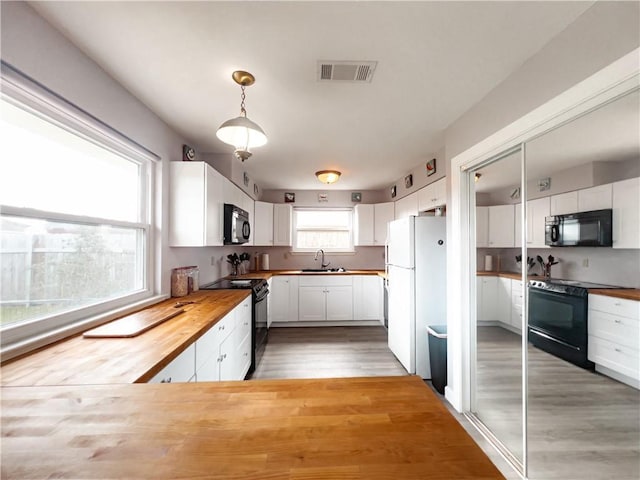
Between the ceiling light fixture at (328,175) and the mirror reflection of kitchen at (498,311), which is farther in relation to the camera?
the ceiling light fixture at (328,175)

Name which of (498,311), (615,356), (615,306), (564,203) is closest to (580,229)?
(564,203)

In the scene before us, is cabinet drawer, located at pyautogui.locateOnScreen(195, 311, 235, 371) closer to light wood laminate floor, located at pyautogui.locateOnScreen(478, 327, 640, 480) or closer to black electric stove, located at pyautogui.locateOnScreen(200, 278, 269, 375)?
black electric stove, located at pyautogui.locateOnScreen(200, 278, 269, 375)

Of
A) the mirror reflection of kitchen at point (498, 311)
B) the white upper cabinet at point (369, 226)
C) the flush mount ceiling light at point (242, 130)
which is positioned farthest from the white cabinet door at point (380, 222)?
the flush mount ceiling light at point (242, 130)

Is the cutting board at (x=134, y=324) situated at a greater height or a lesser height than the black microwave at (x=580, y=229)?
lesser

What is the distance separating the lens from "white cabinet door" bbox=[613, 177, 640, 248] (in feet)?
3.71

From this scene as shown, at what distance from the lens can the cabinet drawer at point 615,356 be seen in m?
1.18

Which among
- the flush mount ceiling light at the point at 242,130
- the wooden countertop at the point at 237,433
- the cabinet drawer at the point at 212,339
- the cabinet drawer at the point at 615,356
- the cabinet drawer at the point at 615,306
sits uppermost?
→ the flush mount ceiling light at the point at 242,130

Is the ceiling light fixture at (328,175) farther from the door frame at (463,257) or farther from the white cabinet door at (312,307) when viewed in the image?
the white cabinet door at (312,307)

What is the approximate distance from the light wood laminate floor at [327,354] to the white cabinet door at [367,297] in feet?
0.71

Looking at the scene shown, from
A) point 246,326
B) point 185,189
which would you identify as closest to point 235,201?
point 185,189

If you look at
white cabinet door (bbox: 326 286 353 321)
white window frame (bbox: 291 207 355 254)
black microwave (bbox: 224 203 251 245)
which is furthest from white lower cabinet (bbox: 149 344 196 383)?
white window frame (bbox: 291 207 355 254)

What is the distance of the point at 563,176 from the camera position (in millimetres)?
1464

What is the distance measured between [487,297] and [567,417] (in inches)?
31.7

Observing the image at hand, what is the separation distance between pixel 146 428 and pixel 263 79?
1.87m
